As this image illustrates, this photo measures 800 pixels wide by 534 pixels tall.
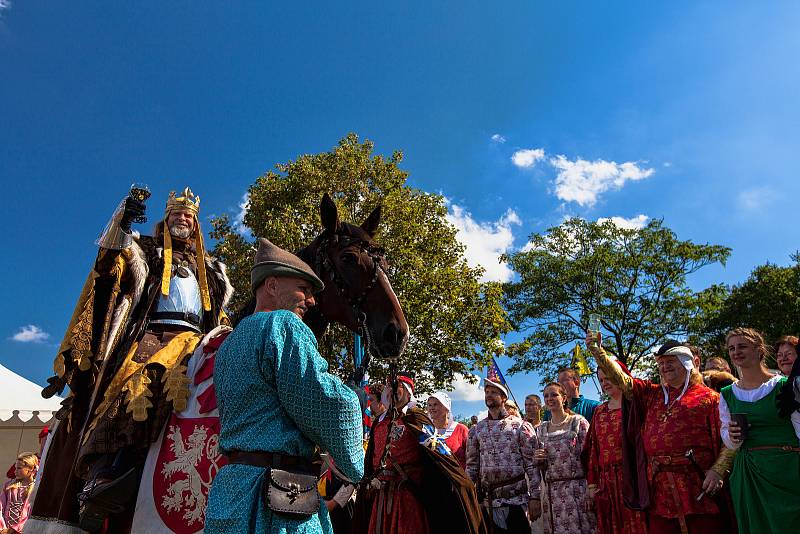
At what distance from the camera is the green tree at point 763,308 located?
26.3m

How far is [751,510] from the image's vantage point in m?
4.54

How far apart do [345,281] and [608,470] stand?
3.73m

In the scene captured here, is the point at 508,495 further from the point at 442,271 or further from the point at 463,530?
the point at 442,271

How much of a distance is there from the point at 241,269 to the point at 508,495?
41.0 feet

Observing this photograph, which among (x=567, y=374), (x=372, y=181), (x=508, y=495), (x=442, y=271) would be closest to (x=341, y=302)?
(x=508, y=495)

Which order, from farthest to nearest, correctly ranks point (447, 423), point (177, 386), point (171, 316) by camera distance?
point (447, 423), point (171, 316), point (177, 386)

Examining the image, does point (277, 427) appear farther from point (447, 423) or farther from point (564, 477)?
point (447, 423)

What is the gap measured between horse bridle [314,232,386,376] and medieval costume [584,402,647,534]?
10.8 feet

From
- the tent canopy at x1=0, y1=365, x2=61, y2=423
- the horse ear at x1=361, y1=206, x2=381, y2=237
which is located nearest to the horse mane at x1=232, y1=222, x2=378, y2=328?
the horse ear at x1=361, y1=206, x2=381, y2=237

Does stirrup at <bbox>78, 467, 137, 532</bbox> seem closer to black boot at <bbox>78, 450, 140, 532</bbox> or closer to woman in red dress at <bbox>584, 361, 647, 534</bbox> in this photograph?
black boot at <bbox>78, 450, 140, 532</bbox>

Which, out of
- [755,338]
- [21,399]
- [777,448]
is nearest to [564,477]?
[777,448]

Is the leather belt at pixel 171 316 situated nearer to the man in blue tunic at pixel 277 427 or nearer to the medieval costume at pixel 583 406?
the man in blue tunic at pixel 277 427

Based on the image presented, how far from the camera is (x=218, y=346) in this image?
147 inches

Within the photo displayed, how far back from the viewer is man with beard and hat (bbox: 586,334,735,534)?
190 inches
